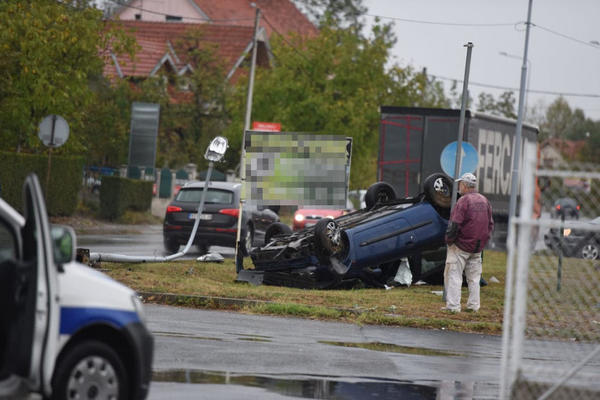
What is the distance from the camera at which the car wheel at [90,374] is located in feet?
21.1

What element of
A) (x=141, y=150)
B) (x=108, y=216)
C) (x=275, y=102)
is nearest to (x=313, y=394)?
(x=108, y=216)

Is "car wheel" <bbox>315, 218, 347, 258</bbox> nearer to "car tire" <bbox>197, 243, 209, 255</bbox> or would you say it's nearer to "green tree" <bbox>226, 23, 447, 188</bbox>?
"car tire" <bbox>197, 243, 209, 255</bbox>

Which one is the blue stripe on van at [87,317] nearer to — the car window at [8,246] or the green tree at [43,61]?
the car window at [8,246]

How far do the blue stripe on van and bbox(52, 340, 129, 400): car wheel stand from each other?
0.13m

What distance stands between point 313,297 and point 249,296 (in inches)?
39.8

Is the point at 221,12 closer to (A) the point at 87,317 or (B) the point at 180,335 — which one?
(B) the point at 180,335

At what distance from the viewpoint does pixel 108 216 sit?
35812 mm

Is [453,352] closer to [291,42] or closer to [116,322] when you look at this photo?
[116,322]

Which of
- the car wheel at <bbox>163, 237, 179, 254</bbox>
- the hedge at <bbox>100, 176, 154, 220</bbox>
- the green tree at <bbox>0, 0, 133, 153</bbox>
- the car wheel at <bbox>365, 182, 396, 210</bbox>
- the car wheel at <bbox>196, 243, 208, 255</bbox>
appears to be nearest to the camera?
the car wheel at <bbox>365, 182, 396, 210</bbox>

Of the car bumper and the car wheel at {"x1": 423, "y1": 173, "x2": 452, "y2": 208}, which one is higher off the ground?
the car wheel at {"x1": 423, "y1": 173, "x2": 452, "y2": 208}

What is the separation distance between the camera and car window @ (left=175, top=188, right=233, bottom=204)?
934 inches

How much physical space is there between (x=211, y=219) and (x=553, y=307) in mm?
8779

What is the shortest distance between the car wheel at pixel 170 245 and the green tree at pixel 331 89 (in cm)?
2178

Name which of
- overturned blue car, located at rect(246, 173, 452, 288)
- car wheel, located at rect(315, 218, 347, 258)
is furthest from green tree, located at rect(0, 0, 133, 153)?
car wheel, located at rect(315, 218, 347, 258)
